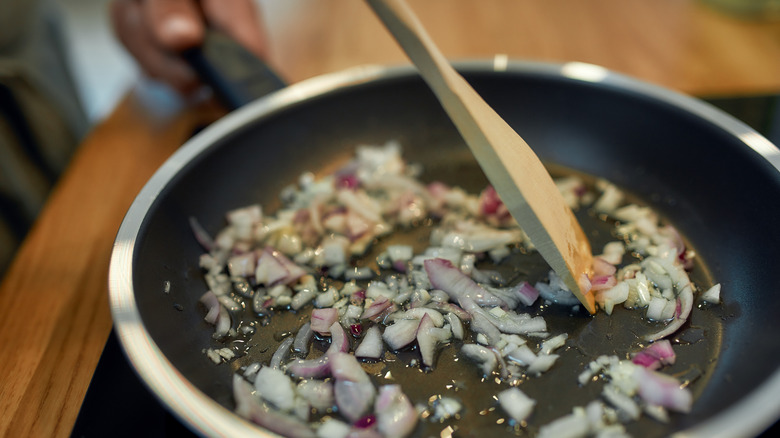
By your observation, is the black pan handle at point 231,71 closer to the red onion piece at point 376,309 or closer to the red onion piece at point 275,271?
the red onion piece at point 275,271

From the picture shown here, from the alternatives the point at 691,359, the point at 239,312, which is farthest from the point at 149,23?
the point at 691,359

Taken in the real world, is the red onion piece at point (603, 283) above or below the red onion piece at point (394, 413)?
above

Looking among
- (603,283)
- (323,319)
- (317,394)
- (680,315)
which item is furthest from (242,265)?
(680,315)

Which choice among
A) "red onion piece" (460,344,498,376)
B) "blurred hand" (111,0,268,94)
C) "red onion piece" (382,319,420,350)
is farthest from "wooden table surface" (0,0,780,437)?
"red onion piece" (460,344,498,376)

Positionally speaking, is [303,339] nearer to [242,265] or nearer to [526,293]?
[242,265]

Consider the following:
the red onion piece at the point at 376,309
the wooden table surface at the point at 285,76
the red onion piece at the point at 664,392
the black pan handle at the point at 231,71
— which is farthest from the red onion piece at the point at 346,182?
the red onion piece at the point at 664,392

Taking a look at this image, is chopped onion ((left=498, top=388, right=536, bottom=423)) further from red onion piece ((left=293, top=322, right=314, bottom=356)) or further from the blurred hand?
the blurred hand
